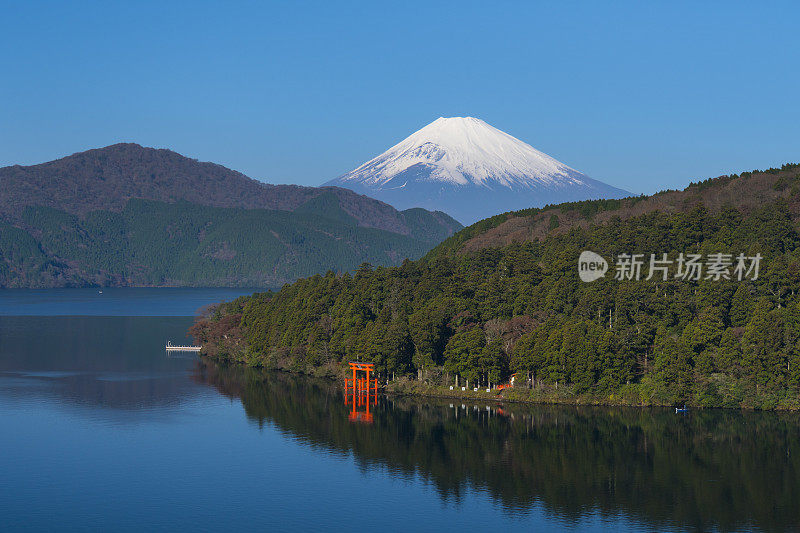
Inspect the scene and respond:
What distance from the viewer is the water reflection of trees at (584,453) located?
52094 mm

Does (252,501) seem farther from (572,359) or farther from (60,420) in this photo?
(572,359)

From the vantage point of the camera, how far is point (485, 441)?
66.9 meters

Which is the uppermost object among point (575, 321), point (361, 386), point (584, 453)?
point (575, 321)

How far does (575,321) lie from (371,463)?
28.6 m

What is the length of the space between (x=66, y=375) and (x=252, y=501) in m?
56.6

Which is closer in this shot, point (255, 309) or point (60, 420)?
point (60, 420)

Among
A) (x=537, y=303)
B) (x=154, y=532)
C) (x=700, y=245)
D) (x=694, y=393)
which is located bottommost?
(x=154, y=532)

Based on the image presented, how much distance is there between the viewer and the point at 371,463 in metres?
61.9

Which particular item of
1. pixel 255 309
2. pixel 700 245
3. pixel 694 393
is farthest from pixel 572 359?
pixel 255 309

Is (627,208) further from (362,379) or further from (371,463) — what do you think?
(371,463)
